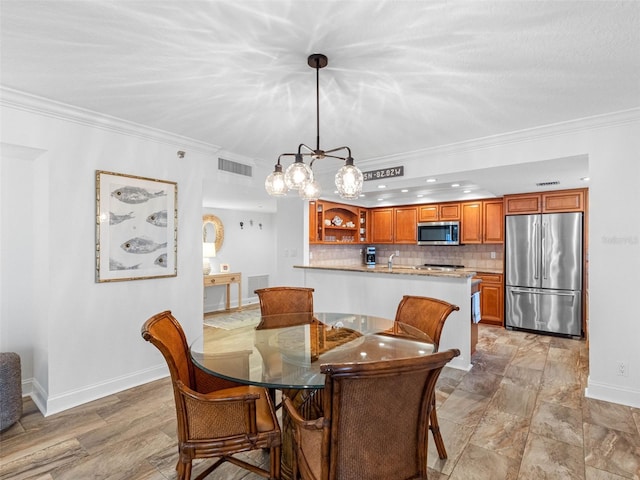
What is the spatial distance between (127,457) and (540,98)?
3.74 meters

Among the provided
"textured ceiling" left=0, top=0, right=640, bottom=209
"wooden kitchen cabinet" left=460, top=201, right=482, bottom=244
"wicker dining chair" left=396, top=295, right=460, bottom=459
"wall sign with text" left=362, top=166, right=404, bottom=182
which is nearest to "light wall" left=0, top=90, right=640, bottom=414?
"textured ceiling" left=0, top=0, right=640, bottom=209

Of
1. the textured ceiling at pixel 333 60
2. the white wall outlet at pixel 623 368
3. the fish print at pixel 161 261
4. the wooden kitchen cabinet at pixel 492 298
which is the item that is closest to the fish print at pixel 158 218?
the fish print at pixel 161 261

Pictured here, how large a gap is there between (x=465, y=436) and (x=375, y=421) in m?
1.57

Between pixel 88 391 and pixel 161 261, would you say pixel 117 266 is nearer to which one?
pixel 161 261

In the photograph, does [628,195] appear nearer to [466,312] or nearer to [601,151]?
[601,151]

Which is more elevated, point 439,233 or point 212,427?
point 439,233

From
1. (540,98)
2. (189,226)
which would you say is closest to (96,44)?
(189,226)

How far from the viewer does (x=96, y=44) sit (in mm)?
1844

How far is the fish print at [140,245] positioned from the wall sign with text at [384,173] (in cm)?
253

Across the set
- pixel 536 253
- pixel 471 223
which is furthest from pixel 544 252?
pixel 471 223

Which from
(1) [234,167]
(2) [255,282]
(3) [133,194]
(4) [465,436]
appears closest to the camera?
(4) [465,436]

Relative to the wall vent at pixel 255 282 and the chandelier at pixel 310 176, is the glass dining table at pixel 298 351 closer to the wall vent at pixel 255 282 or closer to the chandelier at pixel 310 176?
the chandelier at pixel 310 176

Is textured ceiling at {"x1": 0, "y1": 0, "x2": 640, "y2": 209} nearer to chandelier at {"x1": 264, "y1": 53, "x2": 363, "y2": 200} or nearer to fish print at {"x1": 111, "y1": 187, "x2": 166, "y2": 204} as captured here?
chandelier at {"x1": 264, "y1": 53, "x2": 363, "y2": 200}

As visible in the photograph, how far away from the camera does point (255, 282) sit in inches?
300
